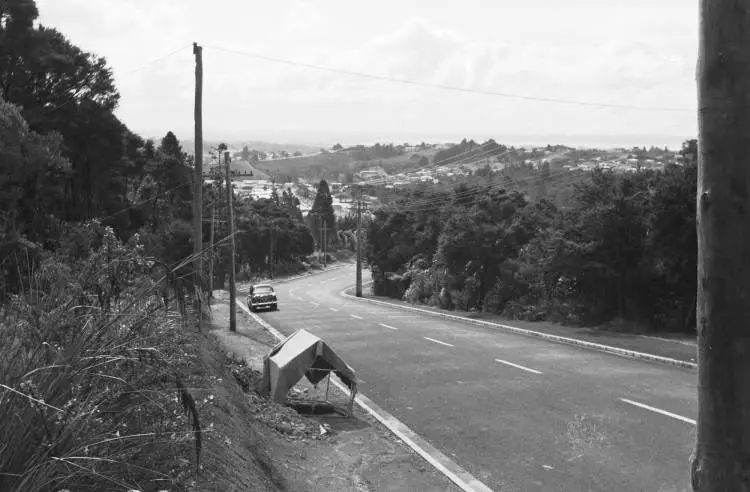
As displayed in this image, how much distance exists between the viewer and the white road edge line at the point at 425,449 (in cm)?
931

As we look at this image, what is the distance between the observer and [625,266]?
24.9 m

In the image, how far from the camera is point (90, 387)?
369cm

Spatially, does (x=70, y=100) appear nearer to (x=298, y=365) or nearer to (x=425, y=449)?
(x=298, y=365)

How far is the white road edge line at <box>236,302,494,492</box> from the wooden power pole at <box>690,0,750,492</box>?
23.3 feet

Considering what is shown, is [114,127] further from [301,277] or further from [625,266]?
[301,277]

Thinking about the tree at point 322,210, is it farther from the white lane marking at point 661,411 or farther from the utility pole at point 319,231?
the white lane marking at point 661,411

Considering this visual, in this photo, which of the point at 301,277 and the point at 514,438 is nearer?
the point at 514,438

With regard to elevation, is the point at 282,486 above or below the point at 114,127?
below

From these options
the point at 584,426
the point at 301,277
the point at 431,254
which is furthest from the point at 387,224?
the point at 584,426

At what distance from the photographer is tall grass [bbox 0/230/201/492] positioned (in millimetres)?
3066

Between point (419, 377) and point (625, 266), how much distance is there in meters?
11.3

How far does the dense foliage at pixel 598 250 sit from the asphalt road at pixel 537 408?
4.01m

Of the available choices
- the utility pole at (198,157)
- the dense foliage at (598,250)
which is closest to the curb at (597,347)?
the dense foliage at (598,250)

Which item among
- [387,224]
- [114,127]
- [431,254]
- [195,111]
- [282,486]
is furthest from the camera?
[387,224]
